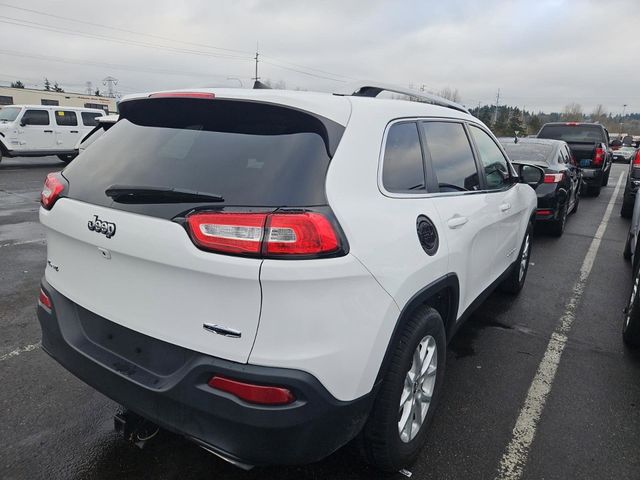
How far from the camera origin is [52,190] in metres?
2.34

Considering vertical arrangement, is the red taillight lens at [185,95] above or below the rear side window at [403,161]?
above

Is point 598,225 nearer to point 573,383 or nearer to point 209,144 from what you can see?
point 573,383

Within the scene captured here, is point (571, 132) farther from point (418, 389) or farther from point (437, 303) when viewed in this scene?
point (418, 389)

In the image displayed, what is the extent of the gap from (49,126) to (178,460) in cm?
1754

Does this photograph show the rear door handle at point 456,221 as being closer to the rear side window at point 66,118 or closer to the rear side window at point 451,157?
the rear side window at point 451,157

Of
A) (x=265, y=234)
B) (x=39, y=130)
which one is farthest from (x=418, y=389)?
(x=39, y=130)

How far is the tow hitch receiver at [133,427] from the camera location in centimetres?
211

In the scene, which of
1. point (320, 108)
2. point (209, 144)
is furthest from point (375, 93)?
point (209, 144)

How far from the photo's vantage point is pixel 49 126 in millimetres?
16609

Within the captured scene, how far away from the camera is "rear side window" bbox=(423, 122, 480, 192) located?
273 centimetres

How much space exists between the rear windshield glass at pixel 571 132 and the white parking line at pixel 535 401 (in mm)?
A: 9590

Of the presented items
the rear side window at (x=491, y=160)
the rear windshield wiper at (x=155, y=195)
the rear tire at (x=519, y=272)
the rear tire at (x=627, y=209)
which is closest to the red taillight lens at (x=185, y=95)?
the rear windshield wiper at (x=155, y=195)

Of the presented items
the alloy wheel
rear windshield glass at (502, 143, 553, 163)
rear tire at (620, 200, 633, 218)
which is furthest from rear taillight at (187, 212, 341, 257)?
rear tire at (620, 200, 633, 218)

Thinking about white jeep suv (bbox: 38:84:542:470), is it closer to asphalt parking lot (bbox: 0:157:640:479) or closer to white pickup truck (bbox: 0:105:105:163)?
asphalt parking lot (bbox: 0:157:640:479)
